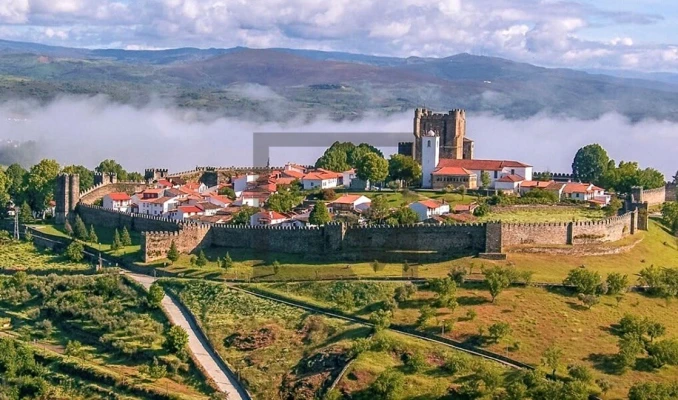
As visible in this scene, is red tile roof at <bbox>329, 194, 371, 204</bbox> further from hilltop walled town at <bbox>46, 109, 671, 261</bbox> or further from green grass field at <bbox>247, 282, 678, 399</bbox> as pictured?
green grass field at <bbox>247, 282, 678, 399</bbox>

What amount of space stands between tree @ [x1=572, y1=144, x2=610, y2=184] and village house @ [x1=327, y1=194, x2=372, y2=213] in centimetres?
2364

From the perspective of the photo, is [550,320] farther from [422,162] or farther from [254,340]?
[422,162]

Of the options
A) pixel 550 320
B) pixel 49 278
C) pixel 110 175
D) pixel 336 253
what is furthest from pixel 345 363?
pixel 110 175

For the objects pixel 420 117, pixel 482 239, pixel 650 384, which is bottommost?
pixel 650 384

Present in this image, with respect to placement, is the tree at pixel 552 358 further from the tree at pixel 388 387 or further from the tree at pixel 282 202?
the tree at pixel 282 202

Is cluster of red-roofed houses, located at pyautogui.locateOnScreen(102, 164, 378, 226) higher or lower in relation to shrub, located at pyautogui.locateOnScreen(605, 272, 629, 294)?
higher

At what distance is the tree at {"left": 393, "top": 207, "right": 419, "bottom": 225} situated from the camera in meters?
60.7

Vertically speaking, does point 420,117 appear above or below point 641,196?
above

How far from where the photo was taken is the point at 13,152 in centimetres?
19300

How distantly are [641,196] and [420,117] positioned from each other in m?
21.4

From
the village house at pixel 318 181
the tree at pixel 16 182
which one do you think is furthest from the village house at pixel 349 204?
the tree at pixel 16 182

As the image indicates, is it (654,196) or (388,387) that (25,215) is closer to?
(388,387)

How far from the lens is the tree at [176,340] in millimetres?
45312

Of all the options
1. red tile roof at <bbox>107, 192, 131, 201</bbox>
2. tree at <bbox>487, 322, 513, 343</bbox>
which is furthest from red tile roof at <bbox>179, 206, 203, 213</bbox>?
tree at <bbox>487, 322, 513, 343</bbox>
